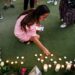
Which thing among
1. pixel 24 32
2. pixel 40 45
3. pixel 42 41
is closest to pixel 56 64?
pixel 40 45

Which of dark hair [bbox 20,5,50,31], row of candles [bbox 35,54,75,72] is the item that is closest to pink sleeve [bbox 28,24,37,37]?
dark hair [bbox 20,5,50,31]

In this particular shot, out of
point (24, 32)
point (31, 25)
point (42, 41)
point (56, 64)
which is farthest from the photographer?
point (42, 41)

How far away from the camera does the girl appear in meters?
3.05

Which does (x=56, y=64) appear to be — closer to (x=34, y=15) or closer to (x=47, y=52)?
(x=47, y=52)

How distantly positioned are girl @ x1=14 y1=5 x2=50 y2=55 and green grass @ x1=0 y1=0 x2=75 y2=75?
4.8 inches

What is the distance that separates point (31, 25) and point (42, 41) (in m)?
0.36

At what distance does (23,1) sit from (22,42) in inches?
45.7

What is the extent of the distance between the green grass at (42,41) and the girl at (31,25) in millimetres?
122

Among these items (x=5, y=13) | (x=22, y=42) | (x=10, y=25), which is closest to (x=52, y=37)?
(x=22, y=42)

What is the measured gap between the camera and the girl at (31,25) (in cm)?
305

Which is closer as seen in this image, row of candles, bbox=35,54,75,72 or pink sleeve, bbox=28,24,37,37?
row of candles, bbox=35,54,75,72

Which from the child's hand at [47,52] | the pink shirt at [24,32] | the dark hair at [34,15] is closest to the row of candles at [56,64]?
the child's hand at [47,52]

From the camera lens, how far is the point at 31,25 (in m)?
3.23

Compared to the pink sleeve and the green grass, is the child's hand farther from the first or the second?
the pink sleeve
